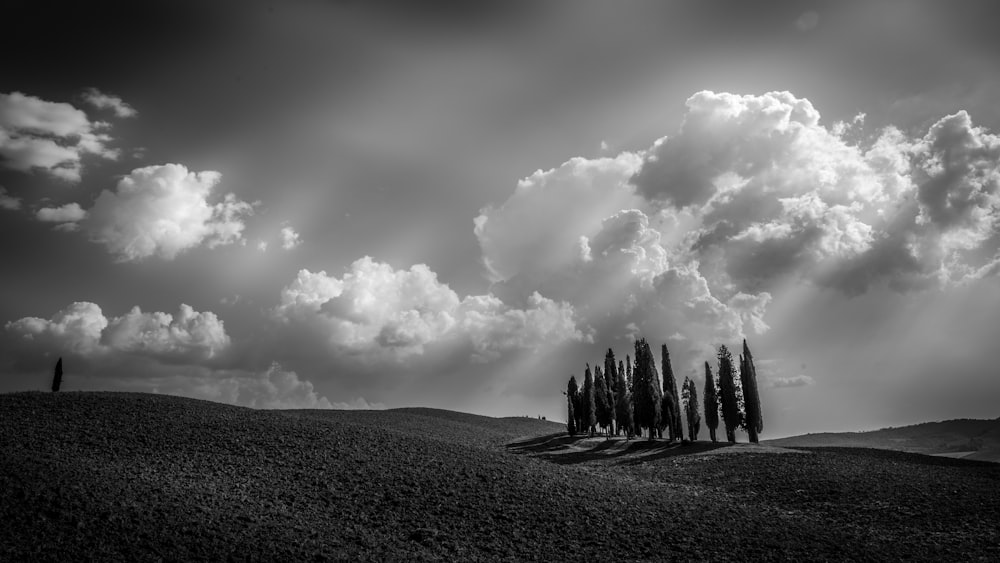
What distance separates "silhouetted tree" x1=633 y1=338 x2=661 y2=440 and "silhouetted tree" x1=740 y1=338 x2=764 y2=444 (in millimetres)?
10809

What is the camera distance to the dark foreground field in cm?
2491

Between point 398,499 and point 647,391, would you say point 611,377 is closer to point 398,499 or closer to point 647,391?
point 647,391

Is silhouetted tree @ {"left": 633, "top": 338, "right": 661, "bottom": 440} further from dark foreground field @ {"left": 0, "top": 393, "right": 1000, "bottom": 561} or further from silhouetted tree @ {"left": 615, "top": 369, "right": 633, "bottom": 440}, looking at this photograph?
dark foreground field @ {"left": 0, "top": 393, "right": 1000, "bottom": 561}

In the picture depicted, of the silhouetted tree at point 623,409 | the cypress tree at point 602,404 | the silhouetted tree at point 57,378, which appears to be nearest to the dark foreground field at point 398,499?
the silhouetted tree at point 57,378

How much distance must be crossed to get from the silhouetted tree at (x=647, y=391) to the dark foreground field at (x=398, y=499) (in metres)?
25.2

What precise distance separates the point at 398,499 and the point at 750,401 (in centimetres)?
5589

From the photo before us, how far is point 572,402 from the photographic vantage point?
9544 centimetres

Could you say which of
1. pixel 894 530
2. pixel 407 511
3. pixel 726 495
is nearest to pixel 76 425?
pixel 407 511

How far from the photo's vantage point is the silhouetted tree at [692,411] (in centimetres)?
7375

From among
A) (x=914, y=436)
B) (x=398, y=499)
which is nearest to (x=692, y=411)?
(x=398, y=499)

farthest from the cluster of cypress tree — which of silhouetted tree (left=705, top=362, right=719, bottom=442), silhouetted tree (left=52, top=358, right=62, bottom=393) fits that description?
silhouetted tree (left=52, top=358, right=62, bottom=393)

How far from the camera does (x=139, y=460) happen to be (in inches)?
1383

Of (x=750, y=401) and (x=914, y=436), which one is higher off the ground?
(x=750, y=401)

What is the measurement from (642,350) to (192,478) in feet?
205
